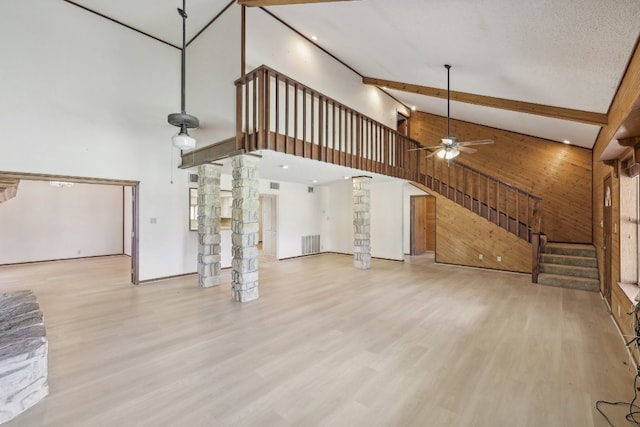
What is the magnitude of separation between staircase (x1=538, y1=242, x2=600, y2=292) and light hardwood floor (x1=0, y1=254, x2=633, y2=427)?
415 mm

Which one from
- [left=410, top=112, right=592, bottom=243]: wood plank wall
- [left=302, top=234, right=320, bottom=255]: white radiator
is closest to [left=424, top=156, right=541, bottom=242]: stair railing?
[left=410, top=112, right=592, bottom=243]: wood plank wall

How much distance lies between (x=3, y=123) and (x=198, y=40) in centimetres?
366

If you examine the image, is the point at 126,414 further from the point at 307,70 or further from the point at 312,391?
the point at 307,70

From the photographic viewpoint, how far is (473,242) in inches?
296

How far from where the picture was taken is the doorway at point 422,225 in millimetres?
9789

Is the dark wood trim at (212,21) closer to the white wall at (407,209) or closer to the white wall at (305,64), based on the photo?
the white wall at (305,64)

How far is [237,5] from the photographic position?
5.01 metres

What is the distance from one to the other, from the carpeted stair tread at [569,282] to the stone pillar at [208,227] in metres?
6.86

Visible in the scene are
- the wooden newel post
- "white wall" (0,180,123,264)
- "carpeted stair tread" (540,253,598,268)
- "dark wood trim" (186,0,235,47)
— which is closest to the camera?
"dark wood trim" (186,0,235,47)

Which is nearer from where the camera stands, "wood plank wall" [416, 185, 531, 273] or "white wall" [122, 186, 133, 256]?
"wood plank wall" [416, 185, 531, 273]

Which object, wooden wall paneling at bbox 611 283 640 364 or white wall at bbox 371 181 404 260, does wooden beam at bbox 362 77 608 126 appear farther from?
white wall at bbox 371 181 404 260

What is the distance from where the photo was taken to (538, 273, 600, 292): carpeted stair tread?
5430 millimetres

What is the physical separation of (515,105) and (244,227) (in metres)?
5.24

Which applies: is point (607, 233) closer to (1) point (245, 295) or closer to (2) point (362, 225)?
(2) point (362, 225)
